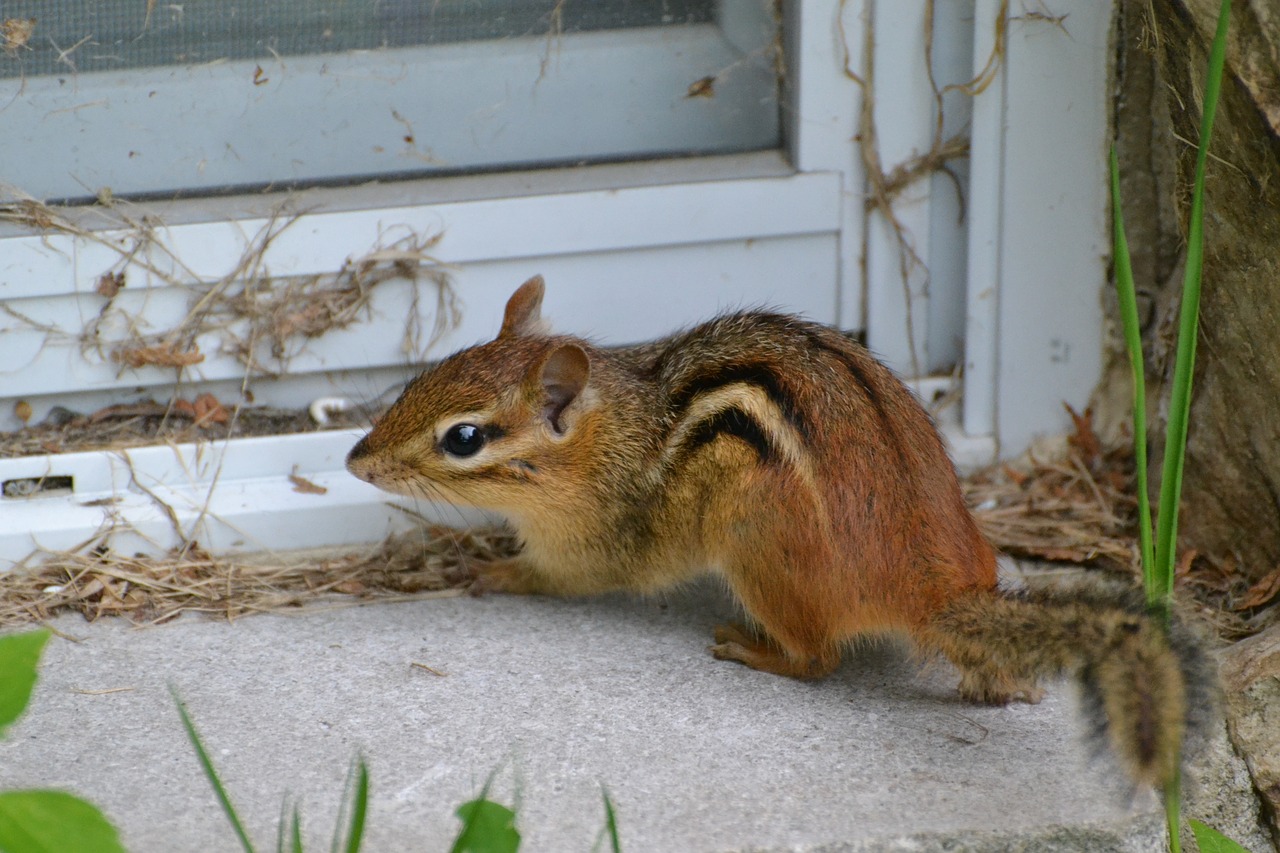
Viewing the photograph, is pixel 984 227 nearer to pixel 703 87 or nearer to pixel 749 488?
pixel 703 87

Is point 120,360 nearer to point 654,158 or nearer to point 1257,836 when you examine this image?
point 654,158

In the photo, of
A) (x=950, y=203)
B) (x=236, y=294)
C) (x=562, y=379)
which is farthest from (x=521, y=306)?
(x=950, y=203)

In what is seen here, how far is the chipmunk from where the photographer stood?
2412mm

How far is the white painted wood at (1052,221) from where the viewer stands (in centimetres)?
321

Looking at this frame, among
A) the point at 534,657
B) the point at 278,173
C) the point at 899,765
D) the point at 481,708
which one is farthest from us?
the point at 278,173

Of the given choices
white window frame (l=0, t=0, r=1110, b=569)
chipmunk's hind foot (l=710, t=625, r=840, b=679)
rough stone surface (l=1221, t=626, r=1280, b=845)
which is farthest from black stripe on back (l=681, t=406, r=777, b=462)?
rough stone surface (l=1221, t=626, r=1280, b=845)

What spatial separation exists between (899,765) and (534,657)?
78 centimetres

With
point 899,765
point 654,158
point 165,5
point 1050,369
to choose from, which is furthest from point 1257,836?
point 165,5

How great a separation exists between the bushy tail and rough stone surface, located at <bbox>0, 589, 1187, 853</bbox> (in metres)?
0.08

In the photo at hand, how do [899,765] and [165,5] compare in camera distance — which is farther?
[165,5]

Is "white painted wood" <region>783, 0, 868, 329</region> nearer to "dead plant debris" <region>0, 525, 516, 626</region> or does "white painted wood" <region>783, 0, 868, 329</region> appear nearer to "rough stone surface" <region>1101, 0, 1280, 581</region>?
"rough stone surface" <region>1101, 0, 1280, 581</region>

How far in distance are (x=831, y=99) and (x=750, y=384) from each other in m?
0.99

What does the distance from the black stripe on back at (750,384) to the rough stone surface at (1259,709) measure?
3.11 ft

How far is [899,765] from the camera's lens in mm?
2377
